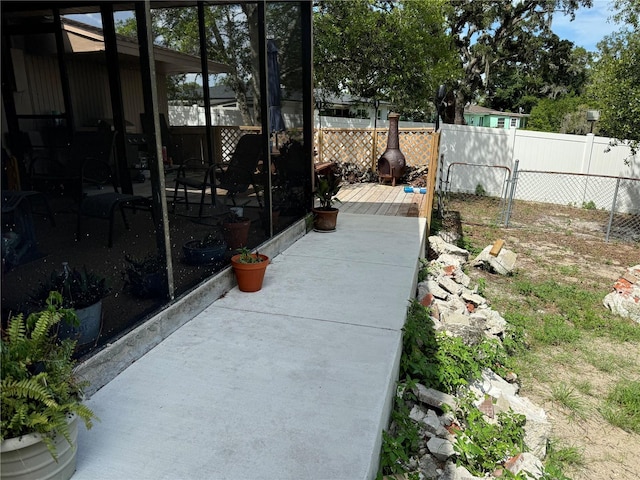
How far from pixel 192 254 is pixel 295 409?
1461 millimetres

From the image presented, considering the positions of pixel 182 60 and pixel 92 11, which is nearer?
pixel 92 11

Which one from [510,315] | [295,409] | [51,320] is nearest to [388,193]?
[510,315]

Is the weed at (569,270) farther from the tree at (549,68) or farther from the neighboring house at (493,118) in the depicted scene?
the neighboring house at (493,118)

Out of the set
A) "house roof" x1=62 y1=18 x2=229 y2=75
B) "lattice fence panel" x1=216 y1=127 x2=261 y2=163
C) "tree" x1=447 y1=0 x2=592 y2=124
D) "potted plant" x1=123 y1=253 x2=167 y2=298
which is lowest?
"potted plant" x1=123 y1=253 x2=167 y2=298

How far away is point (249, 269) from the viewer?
9.98 ft

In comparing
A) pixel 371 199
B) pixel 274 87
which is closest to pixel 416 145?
pixel 371 199

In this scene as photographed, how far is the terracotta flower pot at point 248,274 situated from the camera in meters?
3.05

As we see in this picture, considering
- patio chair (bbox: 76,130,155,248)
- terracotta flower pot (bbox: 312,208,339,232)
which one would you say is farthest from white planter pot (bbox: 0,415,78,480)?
terracotta flower pot (bbox: 312,208,339,232)

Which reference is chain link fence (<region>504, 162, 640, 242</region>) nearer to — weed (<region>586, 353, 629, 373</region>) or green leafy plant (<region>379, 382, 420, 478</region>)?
weed (<region>586, 353, 629, 373</region>)

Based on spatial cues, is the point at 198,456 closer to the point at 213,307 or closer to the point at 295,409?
the point at 295,409

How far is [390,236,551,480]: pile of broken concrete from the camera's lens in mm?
2059

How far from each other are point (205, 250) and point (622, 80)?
6472 mm

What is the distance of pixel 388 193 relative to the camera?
7.45 meters

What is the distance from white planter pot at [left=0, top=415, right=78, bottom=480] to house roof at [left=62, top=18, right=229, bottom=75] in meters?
3.34
